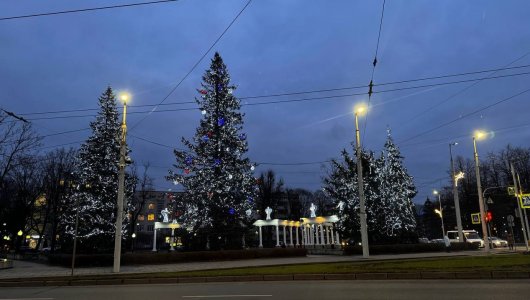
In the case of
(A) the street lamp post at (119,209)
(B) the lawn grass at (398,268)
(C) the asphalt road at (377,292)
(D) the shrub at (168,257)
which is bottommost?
(C) the asphalt road at (377,292)

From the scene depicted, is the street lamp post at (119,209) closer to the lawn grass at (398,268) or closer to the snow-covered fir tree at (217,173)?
the lawn grass at (398,268)

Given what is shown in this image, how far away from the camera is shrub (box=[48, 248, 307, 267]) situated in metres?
28.7

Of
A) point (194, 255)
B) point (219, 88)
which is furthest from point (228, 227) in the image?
point (219, 88)

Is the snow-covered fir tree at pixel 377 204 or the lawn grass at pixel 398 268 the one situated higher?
the snow-covered fir tree at pixel 377 204

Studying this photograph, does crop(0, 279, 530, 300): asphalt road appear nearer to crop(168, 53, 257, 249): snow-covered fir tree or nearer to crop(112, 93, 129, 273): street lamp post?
crop(112, 93, 129, 273): street lamp post

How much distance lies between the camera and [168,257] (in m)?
29.5

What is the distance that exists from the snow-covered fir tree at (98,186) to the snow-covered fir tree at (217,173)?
4.90 meters

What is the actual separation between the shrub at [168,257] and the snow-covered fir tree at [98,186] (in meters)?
3.07

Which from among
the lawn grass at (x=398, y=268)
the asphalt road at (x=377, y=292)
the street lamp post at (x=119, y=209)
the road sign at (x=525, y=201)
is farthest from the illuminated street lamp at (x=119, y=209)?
the road sign at (x=525, y=201)

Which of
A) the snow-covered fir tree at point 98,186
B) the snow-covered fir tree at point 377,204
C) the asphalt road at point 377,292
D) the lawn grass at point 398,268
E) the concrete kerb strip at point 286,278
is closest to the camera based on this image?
the asphalt road at point 377,292

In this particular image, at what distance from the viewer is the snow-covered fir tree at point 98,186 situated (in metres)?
33.0

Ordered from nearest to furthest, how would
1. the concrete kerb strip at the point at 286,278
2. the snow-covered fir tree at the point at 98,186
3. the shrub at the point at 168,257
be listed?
1. the concrete kerb strip at the point at 286,278
2. the shrub at the point at 168,257
3. the snow-covered fir tree at the point at 98,186

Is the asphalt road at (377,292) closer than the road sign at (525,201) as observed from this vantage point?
Yes

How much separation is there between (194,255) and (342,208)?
14.5m
